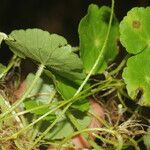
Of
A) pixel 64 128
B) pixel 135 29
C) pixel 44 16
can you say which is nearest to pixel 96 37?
pixel 135 29

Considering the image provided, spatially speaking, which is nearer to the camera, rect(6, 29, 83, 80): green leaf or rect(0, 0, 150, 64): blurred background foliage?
rect(6, 29, 83, 80): green leaf

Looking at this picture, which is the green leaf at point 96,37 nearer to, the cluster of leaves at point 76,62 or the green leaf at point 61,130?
the cluster of leaves at point 76,62

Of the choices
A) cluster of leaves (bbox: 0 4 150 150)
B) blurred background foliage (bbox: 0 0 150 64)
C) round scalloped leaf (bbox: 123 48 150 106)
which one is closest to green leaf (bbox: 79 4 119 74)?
cluster of leaves (bbox: 0 4 150 150)

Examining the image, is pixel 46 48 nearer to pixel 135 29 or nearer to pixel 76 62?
pixel 76 62

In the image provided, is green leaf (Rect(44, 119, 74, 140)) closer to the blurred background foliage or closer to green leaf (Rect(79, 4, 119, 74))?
green leaf (Rect(79, 4, 119, 74))

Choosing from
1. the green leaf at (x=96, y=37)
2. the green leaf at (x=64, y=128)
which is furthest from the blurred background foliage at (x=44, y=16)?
the green leaf at (x=64, y=128)

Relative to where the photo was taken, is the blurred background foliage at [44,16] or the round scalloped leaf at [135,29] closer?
the round scalloped leaf at [135,29]

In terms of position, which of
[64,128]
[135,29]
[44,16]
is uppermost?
[44,16]
